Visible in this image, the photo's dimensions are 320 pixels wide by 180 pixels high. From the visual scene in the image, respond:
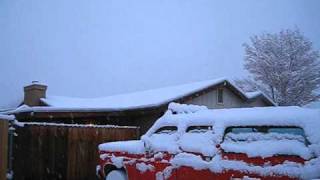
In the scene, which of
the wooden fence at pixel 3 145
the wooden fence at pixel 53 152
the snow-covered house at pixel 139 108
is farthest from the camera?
the snow-covered house at pixel 139 108

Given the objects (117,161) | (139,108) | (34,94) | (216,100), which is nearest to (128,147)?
(117,161)

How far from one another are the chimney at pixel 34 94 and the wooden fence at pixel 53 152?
12262 millimetres

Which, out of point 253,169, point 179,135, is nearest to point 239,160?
point 253,169

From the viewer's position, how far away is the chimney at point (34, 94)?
81.9 feet

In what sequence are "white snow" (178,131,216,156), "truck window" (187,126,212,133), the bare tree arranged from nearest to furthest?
"white snow" (178,131,216,156) → "truck window" (187,126,212,133) → the bare tree

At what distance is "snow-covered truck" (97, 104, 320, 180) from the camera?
5.98 metres

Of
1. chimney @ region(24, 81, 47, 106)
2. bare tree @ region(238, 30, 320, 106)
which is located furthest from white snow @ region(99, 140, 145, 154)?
bare tree @ region(238, 30, 320, 106)

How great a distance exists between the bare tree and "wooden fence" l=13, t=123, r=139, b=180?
26.9 m

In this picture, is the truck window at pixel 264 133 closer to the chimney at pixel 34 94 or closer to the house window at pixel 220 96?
the house window at pixel 220 96

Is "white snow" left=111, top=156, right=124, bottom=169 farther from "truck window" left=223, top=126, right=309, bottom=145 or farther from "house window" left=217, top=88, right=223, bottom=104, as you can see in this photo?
"house window" left=217, top=88, right=223, bottom=104

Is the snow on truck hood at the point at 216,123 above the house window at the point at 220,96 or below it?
below

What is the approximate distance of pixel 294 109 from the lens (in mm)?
6566

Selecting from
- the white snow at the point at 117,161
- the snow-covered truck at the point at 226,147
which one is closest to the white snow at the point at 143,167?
the snow-covered truck at the point at 226,147

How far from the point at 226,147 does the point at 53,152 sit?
738 centimetres
